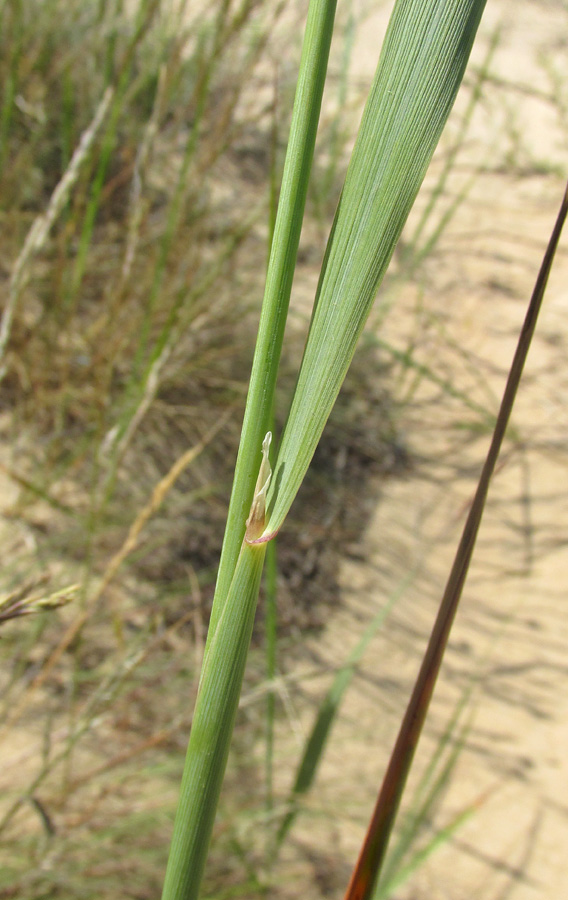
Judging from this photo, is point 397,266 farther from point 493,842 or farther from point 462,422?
point 493,842

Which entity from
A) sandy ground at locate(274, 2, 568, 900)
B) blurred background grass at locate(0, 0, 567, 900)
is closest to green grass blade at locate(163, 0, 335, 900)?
blurred background grass at locate(0, 0, 567, 900)

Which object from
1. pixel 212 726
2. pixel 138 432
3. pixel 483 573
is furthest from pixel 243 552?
pixel 483 573

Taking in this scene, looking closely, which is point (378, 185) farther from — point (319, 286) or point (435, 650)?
point (435, 650)

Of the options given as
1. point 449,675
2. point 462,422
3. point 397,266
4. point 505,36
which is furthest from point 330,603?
point 505,36

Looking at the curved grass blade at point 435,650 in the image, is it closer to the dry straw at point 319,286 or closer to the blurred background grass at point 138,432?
the dry straw at point 319,286

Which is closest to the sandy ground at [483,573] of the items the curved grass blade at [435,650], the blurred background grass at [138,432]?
the blurred background grass at [138,432]
